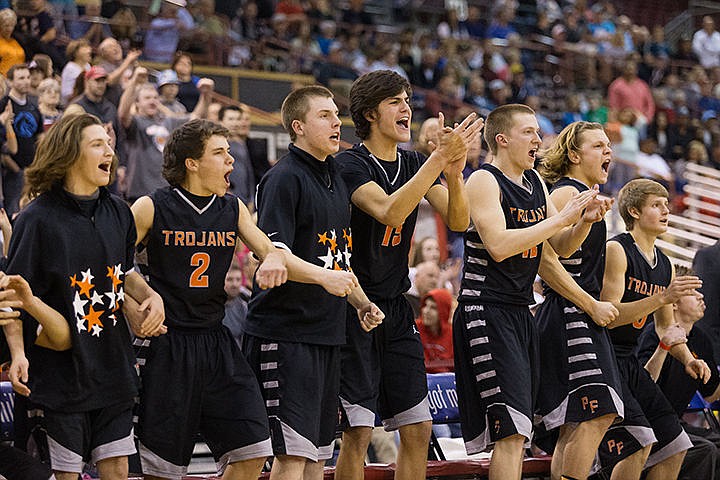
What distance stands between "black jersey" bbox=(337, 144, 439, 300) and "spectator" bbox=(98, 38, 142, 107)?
563 cm

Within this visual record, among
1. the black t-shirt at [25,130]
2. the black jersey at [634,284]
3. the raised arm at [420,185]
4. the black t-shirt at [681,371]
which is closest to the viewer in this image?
the raised arm at [420,185]

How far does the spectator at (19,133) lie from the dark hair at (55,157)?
194 inches

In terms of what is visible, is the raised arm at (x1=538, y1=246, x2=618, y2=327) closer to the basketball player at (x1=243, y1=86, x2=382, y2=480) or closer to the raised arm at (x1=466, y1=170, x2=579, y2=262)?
the raised arm at (x1=466, y1=170, x2=579, y2=262)

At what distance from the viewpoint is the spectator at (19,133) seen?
9.70 m

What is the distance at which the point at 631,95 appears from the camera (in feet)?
61.8

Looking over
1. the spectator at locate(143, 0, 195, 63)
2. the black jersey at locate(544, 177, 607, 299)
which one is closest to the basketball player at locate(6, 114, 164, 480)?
the black jersey at locate(544, 177, 607, 299)

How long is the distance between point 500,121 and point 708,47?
17895mm

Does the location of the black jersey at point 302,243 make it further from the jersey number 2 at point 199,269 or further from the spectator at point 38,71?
the spectator at point 38,71

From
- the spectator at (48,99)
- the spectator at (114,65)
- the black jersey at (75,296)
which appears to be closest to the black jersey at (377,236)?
the black jersey at (75,296)

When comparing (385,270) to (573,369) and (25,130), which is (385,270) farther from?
(25,130)

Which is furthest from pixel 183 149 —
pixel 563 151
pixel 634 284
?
pixel 634 284

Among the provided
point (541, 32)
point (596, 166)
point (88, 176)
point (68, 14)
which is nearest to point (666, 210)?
point (596, 166)

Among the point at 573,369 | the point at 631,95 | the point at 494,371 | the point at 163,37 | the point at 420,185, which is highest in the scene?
the point at 420,185

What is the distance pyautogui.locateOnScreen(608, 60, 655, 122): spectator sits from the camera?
18812mm
